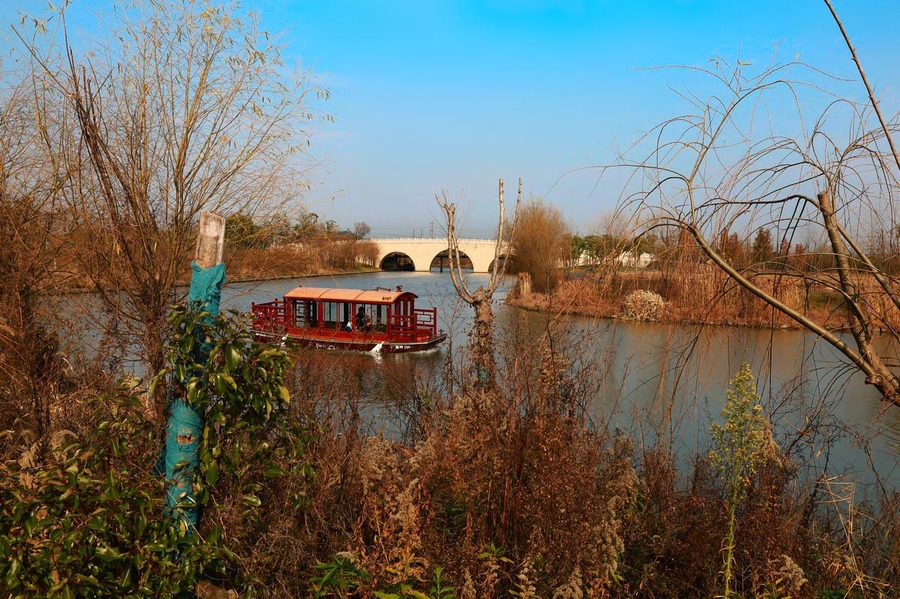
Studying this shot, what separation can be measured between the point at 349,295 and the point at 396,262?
129 ft

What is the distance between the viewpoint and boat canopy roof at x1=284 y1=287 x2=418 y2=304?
19.1m

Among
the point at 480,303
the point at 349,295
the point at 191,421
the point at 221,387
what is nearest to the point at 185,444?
the point at 191,421

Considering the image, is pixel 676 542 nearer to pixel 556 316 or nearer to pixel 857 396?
pixel 556 316

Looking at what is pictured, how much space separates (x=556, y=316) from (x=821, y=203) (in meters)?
0.70

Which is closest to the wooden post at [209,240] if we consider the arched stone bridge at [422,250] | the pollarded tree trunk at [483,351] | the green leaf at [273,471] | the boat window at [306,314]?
the green leaf at [273,471]

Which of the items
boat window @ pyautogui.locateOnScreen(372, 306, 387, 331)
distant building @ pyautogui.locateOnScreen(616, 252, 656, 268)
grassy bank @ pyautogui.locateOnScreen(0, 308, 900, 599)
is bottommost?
boat window @ pyautogui.locateOnScreen(372, 306, 387, 331)

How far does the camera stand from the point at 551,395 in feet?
11.1

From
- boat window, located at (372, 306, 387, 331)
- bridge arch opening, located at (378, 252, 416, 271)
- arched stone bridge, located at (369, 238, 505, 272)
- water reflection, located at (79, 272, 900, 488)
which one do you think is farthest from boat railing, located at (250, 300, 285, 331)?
bridge arch opening, located at (378, 252, 416, 271)

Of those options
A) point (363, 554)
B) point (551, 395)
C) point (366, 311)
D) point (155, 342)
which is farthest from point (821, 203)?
point (366, 311)

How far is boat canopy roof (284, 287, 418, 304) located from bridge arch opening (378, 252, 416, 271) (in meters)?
32.9

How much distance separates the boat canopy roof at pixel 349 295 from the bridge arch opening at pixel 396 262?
32.9 meters

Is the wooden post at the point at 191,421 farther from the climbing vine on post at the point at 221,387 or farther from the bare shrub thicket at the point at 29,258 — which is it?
the bare shrub thicket at the point at 29,258

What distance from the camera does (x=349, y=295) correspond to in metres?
19.4

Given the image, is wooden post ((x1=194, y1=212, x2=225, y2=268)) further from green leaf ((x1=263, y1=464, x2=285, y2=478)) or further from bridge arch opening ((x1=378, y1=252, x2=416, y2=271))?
bridge arch opening ((x1=378, y1=252, x2=416, y2=271))
